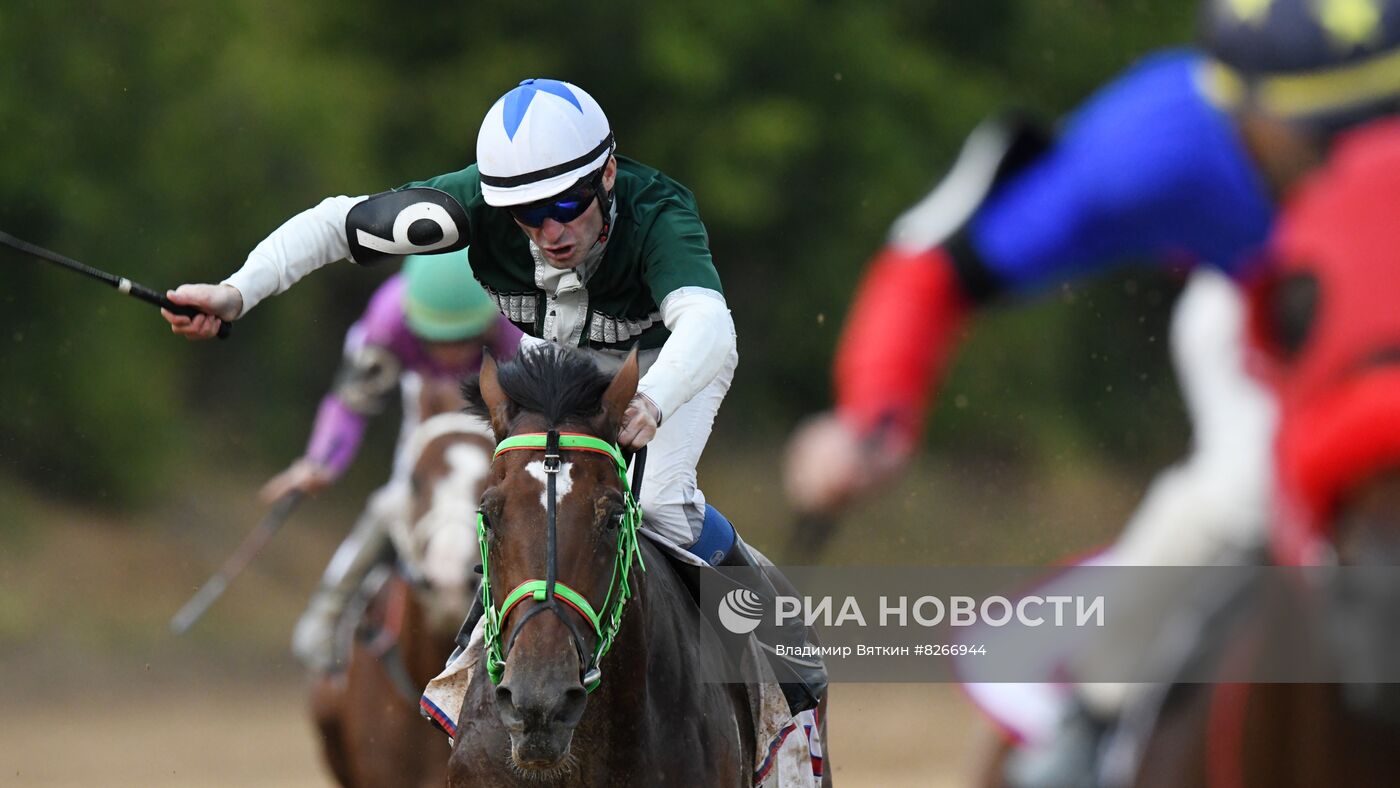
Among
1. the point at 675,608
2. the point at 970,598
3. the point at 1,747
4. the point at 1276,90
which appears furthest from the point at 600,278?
the point at 1,747

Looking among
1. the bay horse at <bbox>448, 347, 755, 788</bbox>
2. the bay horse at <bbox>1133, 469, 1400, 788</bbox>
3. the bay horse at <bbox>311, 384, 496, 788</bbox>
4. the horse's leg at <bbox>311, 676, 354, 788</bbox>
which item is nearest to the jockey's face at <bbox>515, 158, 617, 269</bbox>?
the bay horse at <bbox>448, 347, 755, 788</bbox>

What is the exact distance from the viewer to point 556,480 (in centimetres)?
468

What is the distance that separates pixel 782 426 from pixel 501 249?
1101cm

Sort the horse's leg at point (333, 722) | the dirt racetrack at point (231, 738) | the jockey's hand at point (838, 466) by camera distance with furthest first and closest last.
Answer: the dirt racetrack at point (231, 738)
the horse's leg at point (333, 722)
the jockey's hand at point (838, 466)

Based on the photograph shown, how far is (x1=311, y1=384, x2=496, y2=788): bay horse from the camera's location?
24.3ft

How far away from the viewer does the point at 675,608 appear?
208 inches

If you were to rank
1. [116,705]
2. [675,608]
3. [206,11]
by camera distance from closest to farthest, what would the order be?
[675,608]
[116,705]
[206,11]

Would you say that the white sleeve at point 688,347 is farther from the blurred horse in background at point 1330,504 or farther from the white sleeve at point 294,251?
the blurred horse in background at point 1330,504

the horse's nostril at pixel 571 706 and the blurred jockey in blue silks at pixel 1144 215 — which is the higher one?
the blurred jockey in blue silks at pixel 1144 215

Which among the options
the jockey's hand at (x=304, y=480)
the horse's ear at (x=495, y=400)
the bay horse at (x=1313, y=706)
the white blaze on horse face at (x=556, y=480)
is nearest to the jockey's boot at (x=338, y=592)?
the jockey's hand at (x=304, y=480)

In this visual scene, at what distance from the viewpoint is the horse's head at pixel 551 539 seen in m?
A: 4.47

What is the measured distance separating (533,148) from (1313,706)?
2708mm

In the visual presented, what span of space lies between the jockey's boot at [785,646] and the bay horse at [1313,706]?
2161 millimetres

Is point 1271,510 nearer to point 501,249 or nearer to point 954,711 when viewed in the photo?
point 501,249
